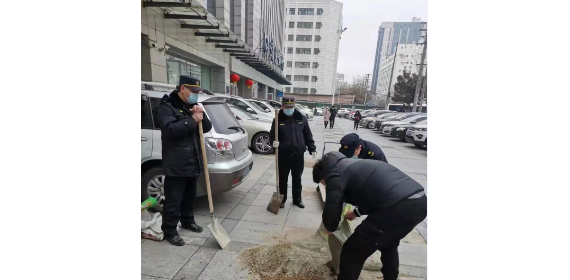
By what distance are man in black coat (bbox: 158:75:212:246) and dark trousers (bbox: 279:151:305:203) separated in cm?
129

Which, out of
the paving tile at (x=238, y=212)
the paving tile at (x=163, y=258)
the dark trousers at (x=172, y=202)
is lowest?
the paving tile at (x=163, y=258)

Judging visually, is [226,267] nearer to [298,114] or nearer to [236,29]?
[298,114]

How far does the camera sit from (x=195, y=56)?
9766mm

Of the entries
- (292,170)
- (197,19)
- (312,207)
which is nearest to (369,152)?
(292,170)

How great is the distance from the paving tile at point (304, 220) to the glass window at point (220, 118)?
4.76ft

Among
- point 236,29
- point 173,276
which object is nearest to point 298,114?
point 173,276

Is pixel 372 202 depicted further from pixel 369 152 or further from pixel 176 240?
pixel 176 240

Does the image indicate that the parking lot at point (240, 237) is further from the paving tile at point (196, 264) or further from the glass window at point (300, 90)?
the glass window at point (300, 90)

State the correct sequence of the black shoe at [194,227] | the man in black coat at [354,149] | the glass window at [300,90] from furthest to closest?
the glass window at [300,90] < the black shoe at [194,227] < the man in black coat at [354,149]

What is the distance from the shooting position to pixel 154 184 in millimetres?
3104

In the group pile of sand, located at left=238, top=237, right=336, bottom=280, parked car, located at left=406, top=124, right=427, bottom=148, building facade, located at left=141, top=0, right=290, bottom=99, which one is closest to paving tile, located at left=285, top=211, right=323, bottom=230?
pile of sand, located at left=238, top=237, right=336, bottom=280

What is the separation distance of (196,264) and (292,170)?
181 cm

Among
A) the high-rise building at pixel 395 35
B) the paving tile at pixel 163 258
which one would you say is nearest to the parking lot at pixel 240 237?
the paving tile at pixel 163 258

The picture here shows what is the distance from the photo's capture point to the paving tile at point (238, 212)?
3.21 m
